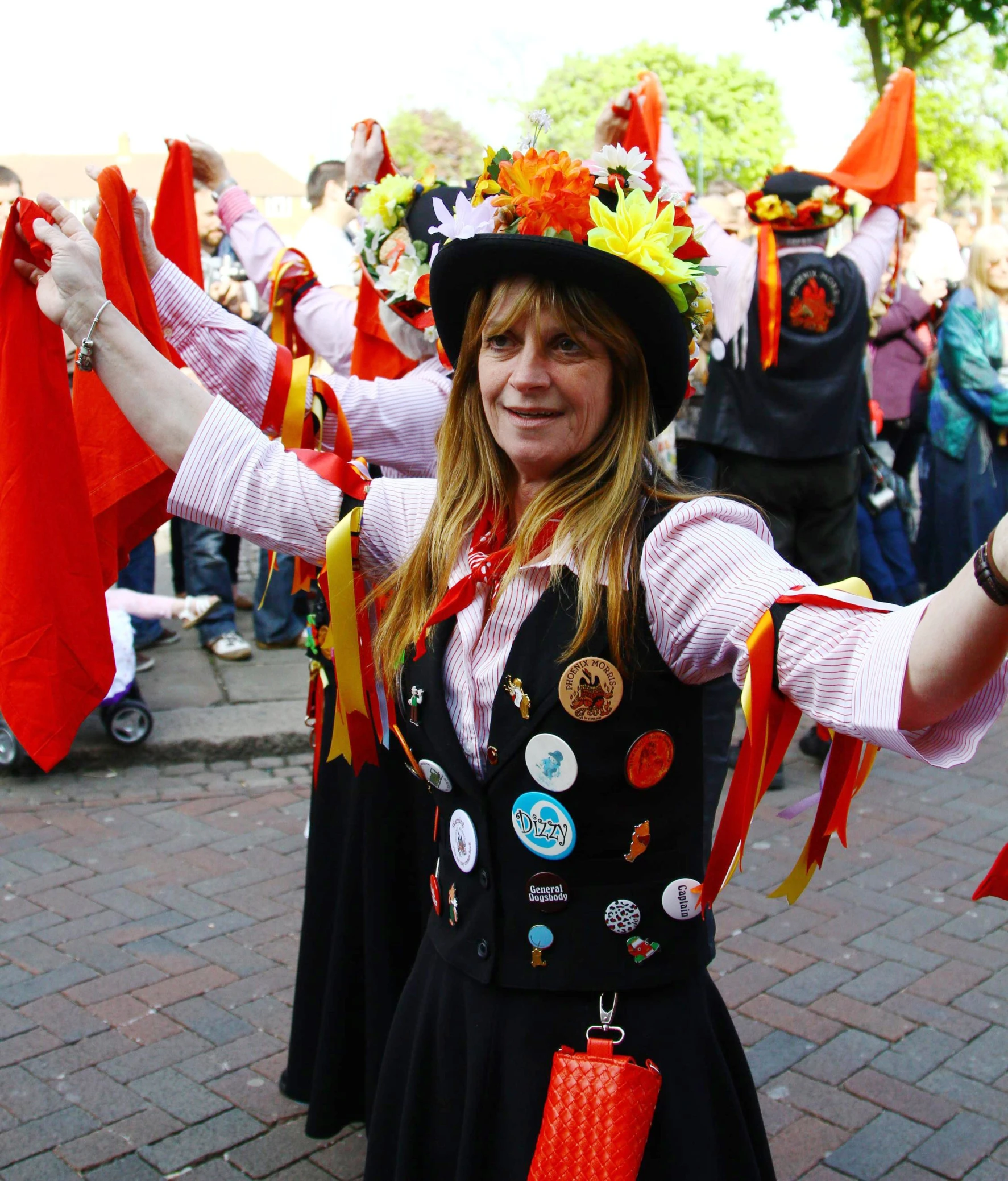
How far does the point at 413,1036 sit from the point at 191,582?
5297mm

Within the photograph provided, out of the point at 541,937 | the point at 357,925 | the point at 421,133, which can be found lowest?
the point at 357,925

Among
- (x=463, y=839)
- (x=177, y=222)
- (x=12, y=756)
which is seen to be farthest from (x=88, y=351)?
(x=12, y=756)

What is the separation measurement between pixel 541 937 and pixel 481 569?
551 millimetres

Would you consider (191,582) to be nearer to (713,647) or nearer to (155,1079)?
(155,1079)

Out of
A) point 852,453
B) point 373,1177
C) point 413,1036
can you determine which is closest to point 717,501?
point 413,1036

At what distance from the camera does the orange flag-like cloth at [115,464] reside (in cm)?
218

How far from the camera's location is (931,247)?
9.52 meters

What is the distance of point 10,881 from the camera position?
429 cm

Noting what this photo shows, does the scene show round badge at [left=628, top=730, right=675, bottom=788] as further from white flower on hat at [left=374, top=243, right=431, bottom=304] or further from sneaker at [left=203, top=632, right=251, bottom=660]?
sneaker at [left=203, top=632, right=251, bottom=660]

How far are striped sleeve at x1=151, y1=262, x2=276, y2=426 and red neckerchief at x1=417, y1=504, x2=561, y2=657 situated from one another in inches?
43.3

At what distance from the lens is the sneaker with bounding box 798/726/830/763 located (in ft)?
18.1

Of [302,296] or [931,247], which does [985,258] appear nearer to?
[931,247]

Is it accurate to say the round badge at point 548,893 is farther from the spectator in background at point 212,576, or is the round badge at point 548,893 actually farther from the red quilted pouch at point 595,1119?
the spectator in background at point 212,576

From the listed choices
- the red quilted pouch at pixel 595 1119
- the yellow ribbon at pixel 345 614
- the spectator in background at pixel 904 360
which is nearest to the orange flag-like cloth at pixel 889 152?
the spectator in background at pixel 904 360
